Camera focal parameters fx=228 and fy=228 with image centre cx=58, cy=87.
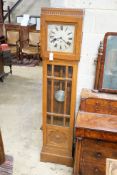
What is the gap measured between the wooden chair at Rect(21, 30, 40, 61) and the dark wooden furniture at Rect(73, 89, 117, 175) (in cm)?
413

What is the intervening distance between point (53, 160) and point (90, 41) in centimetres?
139

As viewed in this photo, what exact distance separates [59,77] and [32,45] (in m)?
4.43

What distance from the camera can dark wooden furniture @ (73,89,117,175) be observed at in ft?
6.55

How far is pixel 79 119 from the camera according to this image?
212cm

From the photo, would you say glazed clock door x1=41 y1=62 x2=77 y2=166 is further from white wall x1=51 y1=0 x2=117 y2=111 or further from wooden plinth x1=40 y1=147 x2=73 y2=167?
white wall x1=51 y1=0 x2=117 y2=111

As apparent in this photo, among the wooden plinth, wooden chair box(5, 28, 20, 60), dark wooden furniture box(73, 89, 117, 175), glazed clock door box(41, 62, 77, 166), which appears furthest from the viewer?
wooden chair box(5, 28, 20, 60)

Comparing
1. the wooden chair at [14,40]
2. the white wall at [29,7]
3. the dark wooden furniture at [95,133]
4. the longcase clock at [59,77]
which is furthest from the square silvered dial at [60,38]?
the white wall at [29,7]

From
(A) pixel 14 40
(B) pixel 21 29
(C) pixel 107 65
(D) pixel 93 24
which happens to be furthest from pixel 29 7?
(C) pixel 107 65

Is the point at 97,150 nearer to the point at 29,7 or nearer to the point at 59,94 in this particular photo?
the point at 59,94

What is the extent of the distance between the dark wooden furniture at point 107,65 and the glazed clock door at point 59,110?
0.81 ft

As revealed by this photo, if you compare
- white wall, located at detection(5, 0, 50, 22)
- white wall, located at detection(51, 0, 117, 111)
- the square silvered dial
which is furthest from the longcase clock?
white wall, located at detection(5, 0, 50, 22)

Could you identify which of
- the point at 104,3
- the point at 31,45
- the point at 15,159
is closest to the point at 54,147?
the point at 15,159

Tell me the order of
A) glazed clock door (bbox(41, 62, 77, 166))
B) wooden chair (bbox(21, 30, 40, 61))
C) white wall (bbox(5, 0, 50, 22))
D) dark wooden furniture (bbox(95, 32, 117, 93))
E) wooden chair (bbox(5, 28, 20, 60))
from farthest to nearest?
white wall (bbox(5, 0, 50, 22)) < wooden chair (bbox(5, 28, 20, 60)) < wooden chair (bbox(21, 30, 40, 61)) < glazed clock door (bbox(41, 62, 77, 166)) < dark wooden furniture (bbox(95, 32, 117, 93))

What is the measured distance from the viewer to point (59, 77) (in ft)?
7.50
